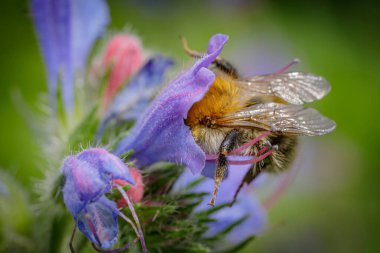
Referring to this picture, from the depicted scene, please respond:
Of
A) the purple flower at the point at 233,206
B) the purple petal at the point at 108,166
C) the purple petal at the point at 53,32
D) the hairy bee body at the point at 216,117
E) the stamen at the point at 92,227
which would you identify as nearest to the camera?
the purple petal at the point at 108,166

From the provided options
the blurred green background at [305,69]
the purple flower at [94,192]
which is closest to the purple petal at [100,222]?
the purple flower at [94,192]

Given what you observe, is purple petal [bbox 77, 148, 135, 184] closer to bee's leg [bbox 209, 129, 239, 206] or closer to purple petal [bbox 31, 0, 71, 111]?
bee's leg [bbox 209, 129, 239, 206]

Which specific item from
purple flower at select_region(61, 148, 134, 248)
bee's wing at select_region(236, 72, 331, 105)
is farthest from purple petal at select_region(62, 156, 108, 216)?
bee's wing at select_region(236, 72, 331, 105)

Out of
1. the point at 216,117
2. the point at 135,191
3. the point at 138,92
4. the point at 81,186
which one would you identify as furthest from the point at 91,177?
the point at 138,92

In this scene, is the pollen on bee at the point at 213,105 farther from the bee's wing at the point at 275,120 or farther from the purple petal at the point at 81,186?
the purple petal at the point at 81,186

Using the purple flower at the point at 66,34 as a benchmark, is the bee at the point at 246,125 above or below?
above

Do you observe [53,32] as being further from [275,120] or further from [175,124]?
[275,120]

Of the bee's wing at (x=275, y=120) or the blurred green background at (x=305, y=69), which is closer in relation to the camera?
the bee's wing at (x=275, y=120)
